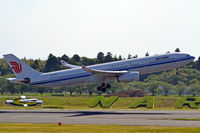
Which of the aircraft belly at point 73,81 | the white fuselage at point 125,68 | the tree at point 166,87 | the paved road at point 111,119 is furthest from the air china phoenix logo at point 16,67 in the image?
the tree at point 166,87

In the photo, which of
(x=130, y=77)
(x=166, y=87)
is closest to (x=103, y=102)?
(x=130, y=77)

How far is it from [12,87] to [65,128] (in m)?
103

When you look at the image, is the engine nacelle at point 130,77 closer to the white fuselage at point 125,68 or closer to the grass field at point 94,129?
the white fuselage at point 125,68

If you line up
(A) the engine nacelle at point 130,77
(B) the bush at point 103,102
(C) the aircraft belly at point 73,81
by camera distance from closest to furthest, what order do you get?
(A) the engine nacelle at point 130,77
(C) the aircraft belly at point 73,81
(B) the bush at point 103,102

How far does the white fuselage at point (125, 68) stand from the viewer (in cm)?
6900

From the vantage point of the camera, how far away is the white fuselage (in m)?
69.0

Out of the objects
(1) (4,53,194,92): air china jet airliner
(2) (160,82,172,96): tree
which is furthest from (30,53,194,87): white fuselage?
(2) (160,82,172,96): tree

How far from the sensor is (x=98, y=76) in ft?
236

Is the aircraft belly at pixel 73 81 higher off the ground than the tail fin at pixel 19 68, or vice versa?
the tail fin at pixel 19 68

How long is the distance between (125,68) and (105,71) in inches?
156

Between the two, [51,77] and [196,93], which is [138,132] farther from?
[196,93]

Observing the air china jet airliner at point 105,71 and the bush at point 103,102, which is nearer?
the air china jet airliner at point 105,71

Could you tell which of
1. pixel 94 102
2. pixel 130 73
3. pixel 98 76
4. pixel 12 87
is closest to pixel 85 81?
pixel 98 76

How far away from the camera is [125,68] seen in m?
70.2
